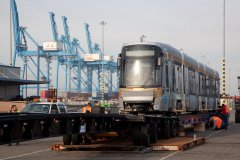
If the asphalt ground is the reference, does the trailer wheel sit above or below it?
above

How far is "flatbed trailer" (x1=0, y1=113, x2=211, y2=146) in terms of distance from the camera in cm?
1101

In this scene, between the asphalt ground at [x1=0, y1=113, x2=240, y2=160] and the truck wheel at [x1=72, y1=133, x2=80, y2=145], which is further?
the truck wheel at [x1=72, y1=133, x2=80, y2=145]

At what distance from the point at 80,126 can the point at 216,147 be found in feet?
21.4

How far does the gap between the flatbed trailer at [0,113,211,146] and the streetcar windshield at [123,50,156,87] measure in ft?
5.03

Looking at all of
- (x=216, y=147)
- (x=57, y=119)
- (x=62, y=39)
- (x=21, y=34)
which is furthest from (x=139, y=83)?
(x=62, y=39)

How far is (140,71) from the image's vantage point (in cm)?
2025

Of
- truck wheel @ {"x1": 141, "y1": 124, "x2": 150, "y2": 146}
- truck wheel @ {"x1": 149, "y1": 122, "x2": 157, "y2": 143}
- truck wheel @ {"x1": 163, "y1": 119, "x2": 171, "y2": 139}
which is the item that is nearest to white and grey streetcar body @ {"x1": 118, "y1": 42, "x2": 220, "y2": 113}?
truck wheel @ {"x1": 163, "y1": 119, "x2": 171, "y2": 139}

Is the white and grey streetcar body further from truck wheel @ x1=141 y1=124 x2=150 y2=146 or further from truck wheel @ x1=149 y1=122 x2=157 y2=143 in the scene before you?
truck wheel @ x1=141 y1=124 x2=150 y2=146

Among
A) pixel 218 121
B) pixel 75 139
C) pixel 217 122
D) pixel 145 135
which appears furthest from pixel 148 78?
pixel 218 121

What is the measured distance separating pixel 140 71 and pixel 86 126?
18.7 ft

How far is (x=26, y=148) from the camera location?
18859 millimetres

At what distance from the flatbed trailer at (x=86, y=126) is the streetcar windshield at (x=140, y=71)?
153cm

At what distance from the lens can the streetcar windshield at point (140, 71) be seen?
66.2 ft

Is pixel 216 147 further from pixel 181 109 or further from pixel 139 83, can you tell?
pixel 181 109
